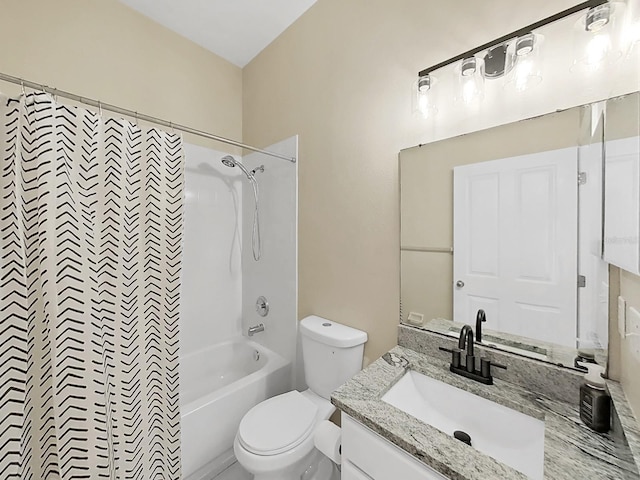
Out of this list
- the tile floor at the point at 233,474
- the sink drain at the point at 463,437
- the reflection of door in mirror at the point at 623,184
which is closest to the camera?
the reflection of door in mirror at the point at 623,184

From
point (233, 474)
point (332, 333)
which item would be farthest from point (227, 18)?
point (233, 474)

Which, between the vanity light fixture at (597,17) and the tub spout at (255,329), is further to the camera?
the tub spout at (255,329)

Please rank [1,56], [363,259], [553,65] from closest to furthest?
[553,65]
[1,56]
[363,259]

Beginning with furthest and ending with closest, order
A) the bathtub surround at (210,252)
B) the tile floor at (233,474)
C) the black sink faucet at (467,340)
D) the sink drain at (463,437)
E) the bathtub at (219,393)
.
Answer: the bathtub surround at (210,252)
the tile floor at (233,474)
the bathtub at (219,393)
the black sink faucet at (467,340)
the sink drain at (463,437)

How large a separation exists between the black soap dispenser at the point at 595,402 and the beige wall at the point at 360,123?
707 millimetres

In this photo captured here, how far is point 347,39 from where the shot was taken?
1.54 meters

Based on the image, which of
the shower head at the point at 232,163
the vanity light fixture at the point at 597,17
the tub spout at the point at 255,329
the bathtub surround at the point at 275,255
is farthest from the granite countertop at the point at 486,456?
the shower head at the point at 232,163

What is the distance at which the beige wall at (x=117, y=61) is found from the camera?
1.41 metres

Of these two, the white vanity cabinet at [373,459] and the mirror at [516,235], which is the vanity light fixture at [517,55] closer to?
the mirror at [516,235]

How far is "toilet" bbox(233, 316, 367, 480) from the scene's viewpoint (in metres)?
1.14

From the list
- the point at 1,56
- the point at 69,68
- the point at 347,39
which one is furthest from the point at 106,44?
the point at 347,39

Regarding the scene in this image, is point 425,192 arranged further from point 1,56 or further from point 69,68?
point 1,56

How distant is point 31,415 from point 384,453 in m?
1.20

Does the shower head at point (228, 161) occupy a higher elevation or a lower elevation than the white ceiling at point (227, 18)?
lower
